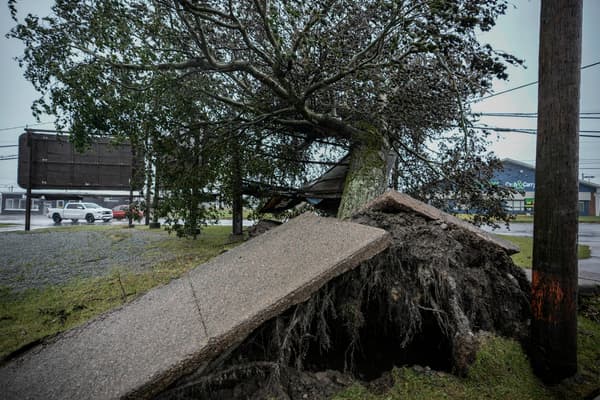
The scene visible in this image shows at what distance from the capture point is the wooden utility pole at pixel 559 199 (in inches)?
75.3

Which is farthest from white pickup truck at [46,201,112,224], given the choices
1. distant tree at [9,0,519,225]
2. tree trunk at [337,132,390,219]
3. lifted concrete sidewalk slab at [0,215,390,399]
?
lifted concrete sidewalk slab at [0,215,390,399]

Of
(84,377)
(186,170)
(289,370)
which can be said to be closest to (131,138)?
(186,170)

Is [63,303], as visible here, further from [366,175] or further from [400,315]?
[366,175]

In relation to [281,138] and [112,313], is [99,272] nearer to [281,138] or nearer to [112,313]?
[112,313]

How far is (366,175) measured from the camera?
4781 mm

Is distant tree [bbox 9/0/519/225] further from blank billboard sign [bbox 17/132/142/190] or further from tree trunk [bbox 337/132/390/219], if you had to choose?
blank billboard sign [bbox 17/132/142/190]

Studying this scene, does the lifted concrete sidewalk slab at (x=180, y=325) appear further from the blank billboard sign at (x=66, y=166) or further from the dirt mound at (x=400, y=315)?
the blank billboard sign at (x=66, y=166)

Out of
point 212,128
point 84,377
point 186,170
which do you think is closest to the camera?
point 84,377

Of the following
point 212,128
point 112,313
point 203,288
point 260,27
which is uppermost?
point 260,27

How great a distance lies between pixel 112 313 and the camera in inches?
94.7

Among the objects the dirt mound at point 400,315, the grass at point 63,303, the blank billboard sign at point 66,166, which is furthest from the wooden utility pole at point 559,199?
the blank billboard sign at point 66,166

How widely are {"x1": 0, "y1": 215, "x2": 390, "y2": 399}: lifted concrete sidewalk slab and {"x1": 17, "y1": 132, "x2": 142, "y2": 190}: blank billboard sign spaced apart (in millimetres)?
10393

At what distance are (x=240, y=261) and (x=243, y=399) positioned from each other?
3.90 feet

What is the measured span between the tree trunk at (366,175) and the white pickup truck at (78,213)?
2068 cm
